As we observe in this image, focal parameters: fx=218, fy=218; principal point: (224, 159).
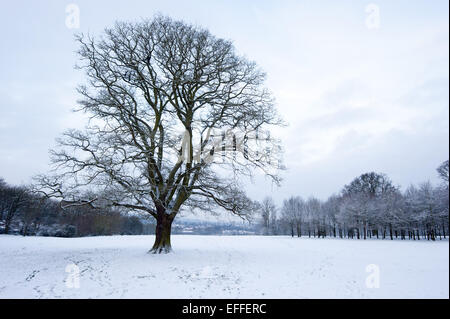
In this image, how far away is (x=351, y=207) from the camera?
4766cm

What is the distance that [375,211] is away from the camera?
45.0 m

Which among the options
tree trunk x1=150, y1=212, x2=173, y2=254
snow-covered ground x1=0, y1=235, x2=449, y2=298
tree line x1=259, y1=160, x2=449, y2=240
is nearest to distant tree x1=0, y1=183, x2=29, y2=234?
snow-covered ground x1=0, y1=235, x2=449, y2=298

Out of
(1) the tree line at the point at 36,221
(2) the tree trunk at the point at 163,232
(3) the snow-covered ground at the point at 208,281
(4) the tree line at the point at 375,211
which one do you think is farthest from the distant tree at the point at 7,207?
(4) the tree line at the point at 375,211

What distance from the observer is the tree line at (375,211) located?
3122 centimetres

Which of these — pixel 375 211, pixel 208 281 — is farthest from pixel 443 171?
pixel 208 281

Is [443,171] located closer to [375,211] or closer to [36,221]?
[375,211]

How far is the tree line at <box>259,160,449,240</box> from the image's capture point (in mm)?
31219

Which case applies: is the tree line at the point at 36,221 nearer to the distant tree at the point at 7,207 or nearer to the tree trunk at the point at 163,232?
the distant tree at the point at 7,207

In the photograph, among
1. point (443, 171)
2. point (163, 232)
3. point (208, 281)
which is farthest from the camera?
point (443, 171)

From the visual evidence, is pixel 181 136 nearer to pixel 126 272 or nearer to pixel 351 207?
pixel 126 272

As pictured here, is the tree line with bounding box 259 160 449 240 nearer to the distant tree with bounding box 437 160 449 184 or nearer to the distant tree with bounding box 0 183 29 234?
the distant tree with bounding box 437 160 449 184

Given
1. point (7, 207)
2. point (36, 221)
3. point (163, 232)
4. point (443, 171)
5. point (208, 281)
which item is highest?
point (443, 171)

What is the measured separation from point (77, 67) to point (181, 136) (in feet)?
24.3
